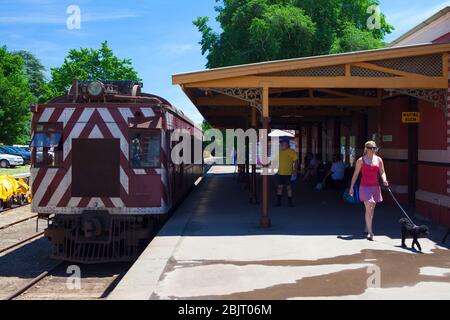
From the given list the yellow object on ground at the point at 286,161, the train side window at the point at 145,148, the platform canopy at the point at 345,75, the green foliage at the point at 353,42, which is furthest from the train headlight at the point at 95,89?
the green foliage at the point at 353,42

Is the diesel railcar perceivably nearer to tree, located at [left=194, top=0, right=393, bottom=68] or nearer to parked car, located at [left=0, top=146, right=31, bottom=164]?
tree, located at [left=194, top=0, right=393, bottom=68]

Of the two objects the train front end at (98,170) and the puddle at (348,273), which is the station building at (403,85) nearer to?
the train front end at (98,170)

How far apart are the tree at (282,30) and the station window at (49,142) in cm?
1562

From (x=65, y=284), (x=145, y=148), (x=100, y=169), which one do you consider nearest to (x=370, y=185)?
(x=145, y=148)

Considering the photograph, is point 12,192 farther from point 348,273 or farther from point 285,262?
point 348,273

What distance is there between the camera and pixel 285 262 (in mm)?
6957

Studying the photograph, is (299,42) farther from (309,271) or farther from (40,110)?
(309,271)

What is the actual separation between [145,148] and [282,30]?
628 inches

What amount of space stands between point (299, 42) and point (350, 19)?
5.97 m

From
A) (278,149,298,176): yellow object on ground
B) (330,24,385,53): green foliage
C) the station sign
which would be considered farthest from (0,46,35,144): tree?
the station sign

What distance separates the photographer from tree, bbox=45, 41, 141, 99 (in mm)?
48562

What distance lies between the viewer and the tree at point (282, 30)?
23375mm

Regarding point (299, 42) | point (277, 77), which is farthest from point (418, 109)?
point (299, 42)

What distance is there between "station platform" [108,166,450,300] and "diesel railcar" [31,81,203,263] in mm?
746
